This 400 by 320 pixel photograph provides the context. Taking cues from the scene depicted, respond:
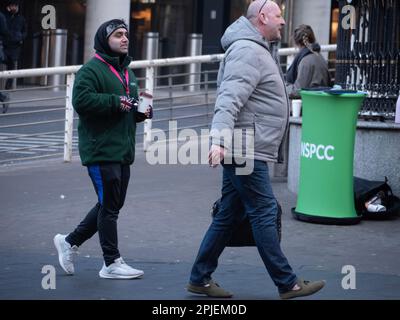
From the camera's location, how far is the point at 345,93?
32.2 ft

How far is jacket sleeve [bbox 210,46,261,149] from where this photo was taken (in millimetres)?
6785

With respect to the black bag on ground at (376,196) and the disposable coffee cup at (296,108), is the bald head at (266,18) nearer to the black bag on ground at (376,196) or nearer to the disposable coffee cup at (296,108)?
the black bag on ground at (376,196)

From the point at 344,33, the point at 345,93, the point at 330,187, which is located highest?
the point at 344,33

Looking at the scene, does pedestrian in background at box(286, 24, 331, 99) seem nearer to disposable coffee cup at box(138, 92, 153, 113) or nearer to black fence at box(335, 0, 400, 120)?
black fence at box(335, 0, 400, 120)

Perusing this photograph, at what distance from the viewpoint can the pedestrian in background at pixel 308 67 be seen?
12.4m

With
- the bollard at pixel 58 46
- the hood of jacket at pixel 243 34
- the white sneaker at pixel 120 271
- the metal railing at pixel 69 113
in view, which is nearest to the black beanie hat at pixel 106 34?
the hood of jacket at pixel 243 34

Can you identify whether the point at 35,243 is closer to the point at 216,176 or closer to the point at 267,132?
the point at 267,132

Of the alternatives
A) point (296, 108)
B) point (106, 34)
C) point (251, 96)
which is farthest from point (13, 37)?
point (251, 96)

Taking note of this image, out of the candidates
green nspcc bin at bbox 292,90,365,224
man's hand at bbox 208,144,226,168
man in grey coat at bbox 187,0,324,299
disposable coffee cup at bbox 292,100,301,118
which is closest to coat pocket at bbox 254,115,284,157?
man in grey coat at bbox 187,0,324,299

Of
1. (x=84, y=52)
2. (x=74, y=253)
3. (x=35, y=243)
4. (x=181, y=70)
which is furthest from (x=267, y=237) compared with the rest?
(x=181, y=70)

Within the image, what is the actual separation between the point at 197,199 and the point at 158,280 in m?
3.72

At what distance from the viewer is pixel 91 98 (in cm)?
752

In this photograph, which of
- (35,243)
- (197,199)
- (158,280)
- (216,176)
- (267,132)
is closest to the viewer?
(267,132)

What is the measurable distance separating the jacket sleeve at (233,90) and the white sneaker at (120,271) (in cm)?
132
